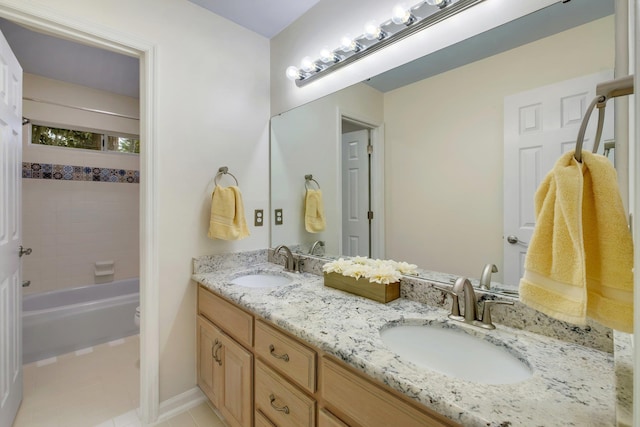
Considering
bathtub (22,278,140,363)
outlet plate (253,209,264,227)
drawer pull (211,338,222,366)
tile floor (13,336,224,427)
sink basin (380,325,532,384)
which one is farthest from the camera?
bathtub (22,278,140,363)

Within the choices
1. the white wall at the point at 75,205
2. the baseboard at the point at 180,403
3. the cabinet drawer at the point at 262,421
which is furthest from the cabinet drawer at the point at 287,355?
the white wall at the point at 75,205

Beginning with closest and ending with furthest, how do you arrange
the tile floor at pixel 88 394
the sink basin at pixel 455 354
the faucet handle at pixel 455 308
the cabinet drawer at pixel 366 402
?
the cabinet drawer at pixel 366 402 → the sink basin at pixel 455 354 → the faucet handle at pixel 455 308 → the tile floor at pixel 88 394

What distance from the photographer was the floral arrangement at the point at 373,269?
1207 millimetres

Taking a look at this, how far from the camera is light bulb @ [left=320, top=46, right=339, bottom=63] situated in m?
1.60

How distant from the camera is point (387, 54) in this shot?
1.39 metres

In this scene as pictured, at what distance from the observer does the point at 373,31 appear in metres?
1.37

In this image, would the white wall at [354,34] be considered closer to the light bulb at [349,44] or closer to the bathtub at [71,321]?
the light bulb at [349,44]

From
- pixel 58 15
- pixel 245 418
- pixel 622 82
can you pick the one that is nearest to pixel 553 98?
pixel 622 82

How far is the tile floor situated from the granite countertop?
106cm

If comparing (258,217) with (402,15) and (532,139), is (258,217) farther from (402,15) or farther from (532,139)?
(532,139)

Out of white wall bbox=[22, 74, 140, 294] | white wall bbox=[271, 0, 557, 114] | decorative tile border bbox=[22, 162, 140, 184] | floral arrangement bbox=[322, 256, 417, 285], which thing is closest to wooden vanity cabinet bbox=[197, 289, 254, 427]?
floral arrangement bbox=[322, 256, 417, 285]

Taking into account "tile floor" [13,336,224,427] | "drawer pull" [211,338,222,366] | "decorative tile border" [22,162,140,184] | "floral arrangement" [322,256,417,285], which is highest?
"decorative tile border" [22,162,140,184]

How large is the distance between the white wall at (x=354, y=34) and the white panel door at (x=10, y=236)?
1.40m

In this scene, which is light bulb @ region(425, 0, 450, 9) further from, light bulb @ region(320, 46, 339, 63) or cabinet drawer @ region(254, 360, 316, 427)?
cabinet drawer @ region(254, 360, 316, 427)
